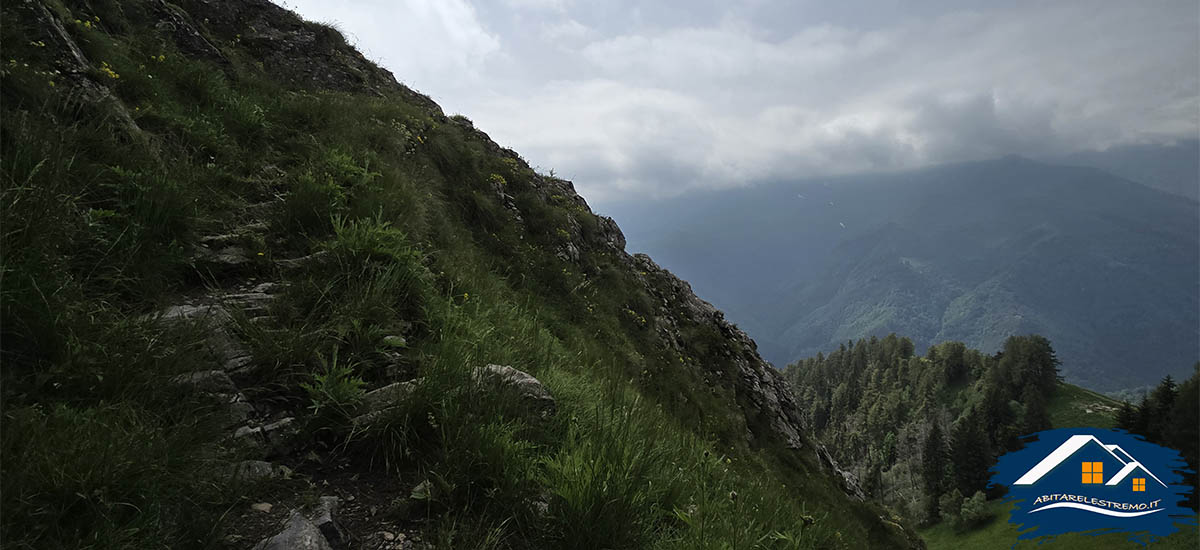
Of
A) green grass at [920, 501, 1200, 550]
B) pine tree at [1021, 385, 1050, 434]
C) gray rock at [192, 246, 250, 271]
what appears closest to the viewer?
gray rock at [192, 246, 250, 271]

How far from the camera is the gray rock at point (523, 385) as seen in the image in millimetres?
3507

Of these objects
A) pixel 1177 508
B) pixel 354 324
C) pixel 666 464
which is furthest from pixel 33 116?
pixel 1177 508

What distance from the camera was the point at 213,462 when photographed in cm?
254

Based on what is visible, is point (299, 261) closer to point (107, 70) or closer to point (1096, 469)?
point (107, 70)

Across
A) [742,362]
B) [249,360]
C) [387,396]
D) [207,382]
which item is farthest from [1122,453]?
[207,382]

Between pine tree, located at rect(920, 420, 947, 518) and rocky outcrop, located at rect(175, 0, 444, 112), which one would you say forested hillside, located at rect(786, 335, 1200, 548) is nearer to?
pine tree, located at rect(920, 420, 947, 518)

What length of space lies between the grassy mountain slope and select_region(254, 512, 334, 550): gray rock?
9cm

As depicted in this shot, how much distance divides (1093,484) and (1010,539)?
35.2 m

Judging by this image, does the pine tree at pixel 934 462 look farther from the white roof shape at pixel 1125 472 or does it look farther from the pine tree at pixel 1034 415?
the white roof shape at pixel 1125 472

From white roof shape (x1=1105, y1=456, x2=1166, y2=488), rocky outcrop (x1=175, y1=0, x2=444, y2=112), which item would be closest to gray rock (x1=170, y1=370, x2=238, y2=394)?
rocky outcrop (x1=175, y1=0, x2=444, y2=112)

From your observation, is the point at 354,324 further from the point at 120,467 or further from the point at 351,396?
the point at 120,467

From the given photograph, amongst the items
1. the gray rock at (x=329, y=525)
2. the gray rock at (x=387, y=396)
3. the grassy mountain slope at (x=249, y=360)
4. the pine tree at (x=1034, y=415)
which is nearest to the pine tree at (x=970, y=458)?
the pine tree at (x=1034, y=415)

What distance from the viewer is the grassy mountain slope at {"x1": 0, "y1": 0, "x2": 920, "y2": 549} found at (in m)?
2.33

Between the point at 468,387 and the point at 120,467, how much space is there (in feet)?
5.56
